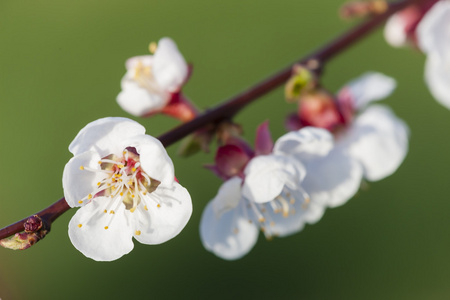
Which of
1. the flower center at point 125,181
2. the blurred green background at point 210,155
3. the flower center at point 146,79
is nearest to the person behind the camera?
the flower center at point 125,181

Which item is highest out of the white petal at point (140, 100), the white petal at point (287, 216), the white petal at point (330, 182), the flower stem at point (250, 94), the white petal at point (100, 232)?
the white petal at point (140, 100)

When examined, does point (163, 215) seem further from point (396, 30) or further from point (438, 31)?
point (396, 30)

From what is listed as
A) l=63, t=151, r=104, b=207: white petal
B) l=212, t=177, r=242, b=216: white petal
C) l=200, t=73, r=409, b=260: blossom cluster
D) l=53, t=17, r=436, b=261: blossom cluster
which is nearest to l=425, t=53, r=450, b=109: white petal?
l=53, t=17, r=436, b=261: blossom cluster

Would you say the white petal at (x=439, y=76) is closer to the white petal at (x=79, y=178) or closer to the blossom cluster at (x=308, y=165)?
the blossom cluster at (x=308, y=165)

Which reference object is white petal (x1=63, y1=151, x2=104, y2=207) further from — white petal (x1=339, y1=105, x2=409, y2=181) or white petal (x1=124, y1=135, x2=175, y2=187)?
white petal (x1=339, y1=105, x2=409, y2=181)

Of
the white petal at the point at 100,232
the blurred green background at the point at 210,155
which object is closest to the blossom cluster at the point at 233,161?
the white petal at the point at 100,232

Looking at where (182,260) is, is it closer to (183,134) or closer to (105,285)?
(105,285)

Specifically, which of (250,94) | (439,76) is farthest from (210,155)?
(439,76)
